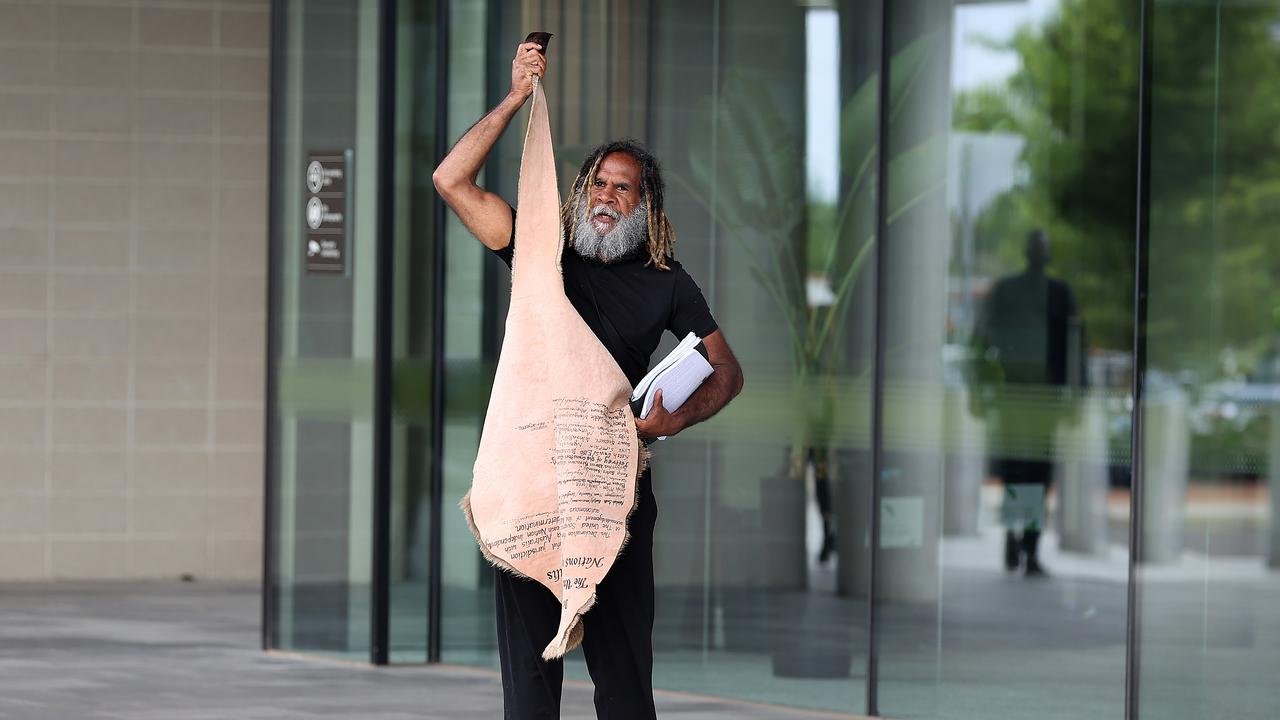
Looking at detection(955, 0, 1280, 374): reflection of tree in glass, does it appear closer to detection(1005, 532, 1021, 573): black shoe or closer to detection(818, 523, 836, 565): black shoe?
detection(1005, 532, 1021, 573): black shoe

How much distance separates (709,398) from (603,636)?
60cm

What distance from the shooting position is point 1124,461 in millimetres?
6504

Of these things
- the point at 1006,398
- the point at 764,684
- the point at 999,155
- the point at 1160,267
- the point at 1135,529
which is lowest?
the point at 764,684

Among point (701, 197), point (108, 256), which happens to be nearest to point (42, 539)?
point (108, 256)

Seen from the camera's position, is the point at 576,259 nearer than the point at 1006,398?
Yes

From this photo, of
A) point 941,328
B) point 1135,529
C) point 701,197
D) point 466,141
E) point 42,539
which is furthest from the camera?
point 42,539

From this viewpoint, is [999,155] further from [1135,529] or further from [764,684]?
[764,684]

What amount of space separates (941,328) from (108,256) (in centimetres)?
605

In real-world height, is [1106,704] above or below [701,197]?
below

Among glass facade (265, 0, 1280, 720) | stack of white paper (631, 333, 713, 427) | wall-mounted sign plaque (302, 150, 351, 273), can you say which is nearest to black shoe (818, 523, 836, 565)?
glass facade (265, 0, 1280, 720)

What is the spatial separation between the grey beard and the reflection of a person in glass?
9.31ft

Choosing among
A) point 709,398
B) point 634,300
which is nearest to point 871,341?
point 634,300

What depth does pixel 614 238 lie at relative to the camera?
14.0 feet

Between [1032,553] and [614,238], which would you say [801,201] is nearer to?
[1032,553]
